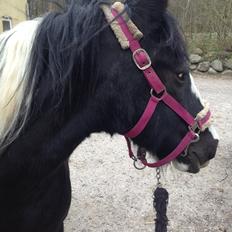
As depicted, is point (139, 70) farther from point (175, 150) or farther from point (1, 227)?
point (1, 227)

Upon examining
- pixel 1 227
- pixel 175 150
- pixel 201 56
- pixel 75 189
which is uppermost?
pixel 175 150

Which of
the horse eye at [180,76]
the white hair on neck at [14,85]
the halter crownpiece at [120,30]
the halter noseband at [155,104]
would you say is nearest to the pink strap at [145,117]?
the halter noseband at [155,104]

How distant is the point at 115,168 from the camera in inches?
197

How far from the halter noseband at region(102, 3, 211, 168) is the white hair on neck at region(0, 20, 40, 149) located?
15.6 inches

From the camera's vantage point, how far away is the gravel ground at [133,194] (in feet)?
12.3

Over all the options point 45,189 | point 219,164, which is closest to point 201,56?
point 219,164

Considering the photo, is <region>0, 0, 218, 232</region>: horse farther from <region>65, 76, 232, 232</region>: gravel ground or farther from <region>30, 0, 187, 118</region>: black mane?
<region>65, 76, 232, 232</region>: gravel ground

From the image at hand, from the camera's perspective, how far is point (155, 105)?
5.54ft

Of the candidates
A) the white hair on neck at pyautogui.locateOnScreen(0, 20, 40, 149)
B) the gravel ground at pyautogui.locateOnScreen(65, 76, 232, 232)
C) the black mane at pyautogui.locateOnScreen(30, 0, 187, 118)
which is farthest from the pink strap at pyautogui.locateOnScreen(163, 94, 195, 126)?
the gravel ground at pyautogui.locateOnScreen(65, 76, 232, 232)

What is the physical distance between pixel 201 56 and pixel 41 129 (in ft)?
36.9

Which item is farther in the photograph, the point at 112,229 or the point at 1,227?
the point at 112,229

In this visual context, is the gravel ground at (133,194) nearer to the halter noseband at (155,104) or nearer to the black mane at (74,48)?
the halter noseband at (155,104)

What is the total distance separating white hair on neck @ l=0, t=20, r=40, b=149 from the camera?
63.6 inches

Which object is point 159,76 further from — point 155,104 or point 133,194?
point 133,194
